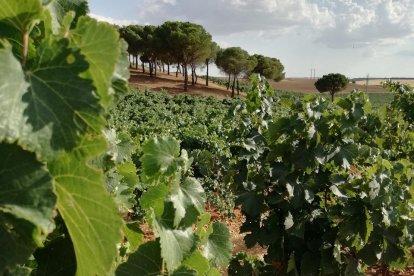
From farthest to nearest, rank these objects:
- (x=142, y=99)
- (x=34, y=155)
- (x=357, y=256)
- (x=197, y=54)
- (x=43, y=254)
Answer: (x=197, y=54)
(x=142, y=99)
(x=357, y=256)
(x=43, y=254)
(x=34, y=155)

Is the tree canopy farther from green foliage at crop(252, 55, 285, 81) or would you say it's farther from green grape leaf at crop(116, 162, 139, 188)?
Result: green grape leaf at crop(116, 162, 139, 188)

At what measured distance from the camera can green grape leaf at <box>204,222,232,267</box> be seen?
2074 millimetres

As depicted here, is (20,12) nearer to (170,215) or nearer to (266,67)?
(170,215)

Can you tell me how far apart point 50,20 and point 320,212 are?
3.73 meters

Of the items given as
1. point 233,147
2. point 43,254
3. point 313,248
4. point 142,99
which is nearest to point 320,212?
point 313,248

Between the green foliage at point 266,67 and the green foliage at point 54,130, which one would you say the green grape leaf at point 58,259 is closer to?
the green foliage at point 54,130

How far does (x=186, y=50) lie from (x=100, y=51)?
173ft

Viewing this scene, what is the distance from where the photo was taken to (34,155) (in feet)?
2.62

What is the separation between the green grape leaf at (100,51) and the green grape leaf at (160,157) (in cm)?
92

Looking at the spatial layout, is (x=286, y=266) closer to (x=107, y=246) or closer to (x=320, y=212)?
(x=320, y=212)

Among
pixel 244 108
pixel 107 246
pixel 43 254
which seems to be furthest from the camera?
pixel 244 108

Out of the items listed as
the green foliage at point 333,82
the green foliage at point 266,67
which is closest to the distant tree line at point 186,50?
the green foliage at point 266,67

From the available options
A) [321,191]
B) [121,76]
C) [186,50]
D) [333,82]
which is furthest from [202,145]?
[333,82]

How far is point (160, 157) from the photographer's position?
1.76 m
